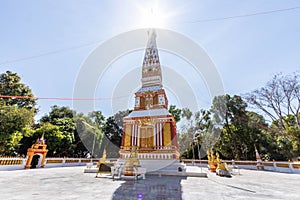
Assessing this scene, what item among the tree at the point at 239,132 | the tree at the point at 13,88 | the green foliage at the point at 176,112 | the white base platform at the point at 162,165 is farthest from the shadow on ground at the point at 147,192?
the green foliage at the point at 176,112

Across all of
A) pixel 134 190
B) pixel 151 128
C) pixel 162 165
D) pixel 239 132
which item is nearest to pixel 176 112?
pixel 239 132

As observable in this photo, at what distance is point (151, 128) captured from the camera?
12.1 m

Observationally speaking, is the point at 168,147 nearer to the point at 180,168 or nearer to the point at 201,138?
the point at 180,168

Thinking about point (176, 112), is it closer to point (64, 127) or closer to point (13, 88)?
point (64, 127)

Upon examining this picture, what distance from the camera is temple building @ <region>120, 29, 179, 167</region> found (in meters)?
11.0

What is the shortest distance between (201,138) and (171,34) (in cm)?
1936

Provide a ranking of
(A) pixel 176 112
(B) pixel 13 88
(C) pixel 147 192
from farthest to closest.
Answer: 1. (A) pixel 176 112
2. (B) pixel 13 88
3. (C) pixel 147 192

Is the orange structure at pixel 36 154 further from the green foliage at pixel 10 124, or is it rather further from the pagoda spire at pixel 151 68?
the pagoda spire at pixel 151 68

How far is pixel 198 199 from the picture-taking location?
146 inches

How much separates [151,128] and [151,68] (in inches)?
285

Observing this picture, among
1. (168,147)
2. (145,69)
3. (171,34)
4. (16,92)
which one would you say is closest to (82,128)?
(16,92)

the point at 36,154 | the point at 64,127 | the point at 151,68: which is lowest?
the point at 36,154

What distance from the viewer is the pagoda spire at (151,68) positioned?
15461 mm

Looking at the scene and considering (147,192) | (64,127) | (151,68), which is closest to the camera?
(147,192)
